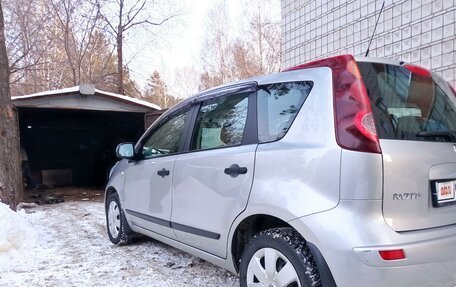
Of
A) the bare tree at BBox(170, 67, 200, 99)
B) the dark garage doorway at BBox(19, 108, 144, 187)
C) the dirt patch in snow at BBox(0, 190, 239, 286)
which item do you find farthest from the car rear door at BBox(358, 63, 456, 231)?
the bare tree at BBox(170, 67, 200, 99)

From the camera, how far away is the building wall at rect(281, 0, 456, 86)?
4.39 m

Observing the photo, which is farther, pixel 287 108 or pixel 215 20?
pixel 215 20

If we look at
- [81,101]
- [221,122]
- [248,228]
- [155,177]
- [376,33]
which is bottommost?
[248,228]

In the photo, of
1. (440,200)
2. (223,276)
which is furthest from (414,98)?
(223,276)

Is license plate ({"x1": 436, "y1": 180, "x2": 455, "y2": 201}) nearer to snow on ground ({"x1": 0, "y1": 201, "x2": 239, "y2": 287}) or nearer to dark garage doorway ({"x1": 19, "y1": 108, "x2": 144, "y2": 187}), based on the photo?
snow on ground ({"x1": 0, "y1": 201, "x2": 239, "y2": 287})

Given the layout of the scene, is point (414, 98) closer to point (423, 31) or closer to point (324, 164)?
point (324, 164)

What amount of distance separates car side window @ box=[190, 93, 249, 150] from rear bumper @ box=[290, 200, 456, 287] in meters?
1.02

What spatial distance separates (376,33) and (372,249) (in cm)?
409

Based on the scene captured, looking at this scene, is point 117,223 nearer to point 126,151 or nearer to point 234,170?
point 126,151

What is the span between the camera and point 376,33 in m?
5.23

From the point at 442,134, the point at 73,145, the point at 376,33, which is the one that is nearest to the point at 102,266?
the point at 442,134

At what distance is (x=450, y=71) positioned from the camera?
434cm

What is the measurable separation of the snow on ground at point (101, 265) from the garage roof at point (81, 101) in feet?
14.0

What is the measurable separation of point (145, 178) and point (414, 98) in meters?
2.69
